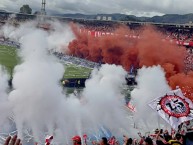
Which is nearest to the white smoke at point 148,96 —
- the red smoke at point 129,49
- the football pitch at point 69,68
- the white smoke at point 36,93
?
the white smoke at point 36,93

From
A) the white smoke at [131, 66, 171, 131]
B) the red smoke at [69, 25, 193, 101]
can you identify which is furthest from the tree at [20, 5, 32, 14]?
the white smoke at [131, 66, 171, 131]

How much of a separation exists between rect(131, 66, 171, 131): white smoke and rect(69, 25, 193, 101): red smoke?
262cm

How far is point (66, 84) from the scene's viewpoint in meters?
30.8

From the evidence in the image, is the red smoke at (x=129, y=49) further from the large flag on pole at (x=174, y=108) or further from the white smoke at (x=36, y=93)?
the large flag on pole at (x=174, y=108)

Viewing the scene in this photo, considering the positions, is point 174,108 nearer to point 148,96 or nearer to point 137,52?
point 148,96

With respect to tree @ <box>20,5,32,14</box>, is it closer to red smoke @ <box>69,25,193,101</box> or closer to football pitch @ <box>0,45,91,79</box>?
red smoke @ <box>69,25,193,101</box>

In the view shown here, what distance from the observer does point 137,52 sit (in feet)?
134

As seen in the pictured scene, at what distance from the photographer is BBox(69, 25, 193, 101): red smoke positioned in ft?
105

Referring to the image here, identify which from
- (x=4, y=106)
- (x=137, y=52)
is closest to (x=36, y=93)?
(x=4, y=106)

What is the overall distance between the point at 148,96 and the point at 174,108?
1468cm

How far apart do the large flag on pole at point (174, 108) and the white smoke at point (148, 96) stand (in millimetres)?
11907

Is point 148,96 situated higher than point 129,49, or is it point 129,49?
point 129,49

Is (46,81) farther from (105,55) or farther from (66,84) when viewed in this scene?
(105,55)

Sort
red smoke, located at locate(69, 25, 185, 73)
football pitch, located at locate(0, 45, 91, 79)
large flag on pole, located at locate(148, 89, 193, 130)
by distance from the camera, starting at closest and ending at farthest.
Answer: large flag on pole, located at locate(148, 89, 193, 130), red smoke, located at locate(69, 25, 185, 73), football pitch, located at locate(0, 45, 91, 79)
